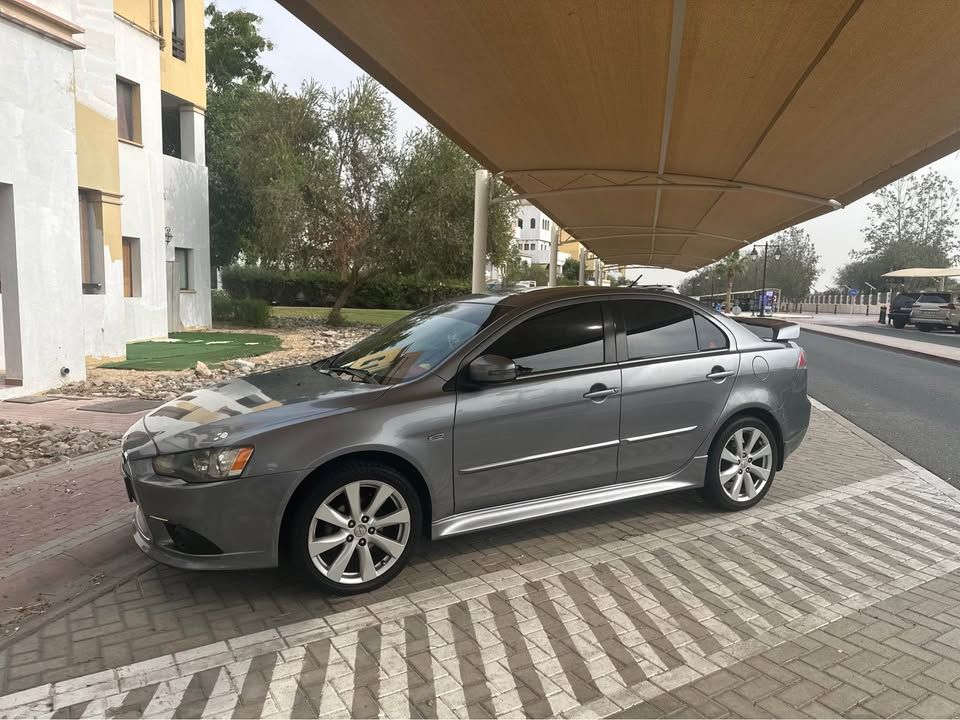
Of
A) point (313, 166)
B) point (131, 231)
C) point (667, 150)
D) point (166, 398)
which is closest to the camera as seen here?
point (667, 150)

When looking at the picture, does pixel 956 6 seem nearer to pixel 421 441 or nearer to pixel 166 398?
pixel 421 441

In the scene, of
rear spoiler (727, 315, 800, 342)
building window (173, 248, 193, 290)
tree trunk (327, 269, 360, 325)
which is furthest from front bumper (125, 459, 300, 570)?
tree trunk (327, 269, 360, 325)

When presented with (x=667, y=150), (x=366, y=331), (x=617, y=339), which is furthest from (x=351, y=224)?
(x=617, y=339)

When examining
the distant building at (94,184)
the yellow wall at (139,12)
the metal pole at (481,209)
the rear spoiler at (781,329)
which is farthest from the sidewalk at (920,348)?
the yellow wall at (139,12)

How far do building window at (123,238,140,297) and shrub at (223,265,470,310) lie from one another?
63.6 feet

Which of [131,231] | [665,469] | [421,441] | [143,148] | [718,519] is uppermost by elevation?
[143,148]

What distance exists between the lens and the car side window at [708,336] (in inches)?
199

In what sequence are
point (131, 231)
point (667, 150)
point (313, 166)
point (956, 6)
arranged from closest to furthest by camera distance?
point (956, 6), point (667, 150), point (131, 231), point (313, 166)

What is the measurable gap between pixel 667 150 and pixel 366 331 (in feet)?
56.0

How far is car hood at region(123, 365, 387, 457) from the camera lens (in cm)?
355

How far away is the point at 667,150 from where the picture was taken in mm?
7266

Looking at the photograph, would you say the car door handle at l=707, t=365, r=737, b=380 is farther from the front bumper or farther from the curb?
the curb

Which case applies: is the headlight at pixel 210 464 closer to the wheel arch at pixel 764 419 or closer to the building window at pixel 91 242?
the wheel arch at pixel 764 419

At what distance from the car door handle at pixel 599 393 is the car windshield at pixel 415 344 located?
0.79 meters
